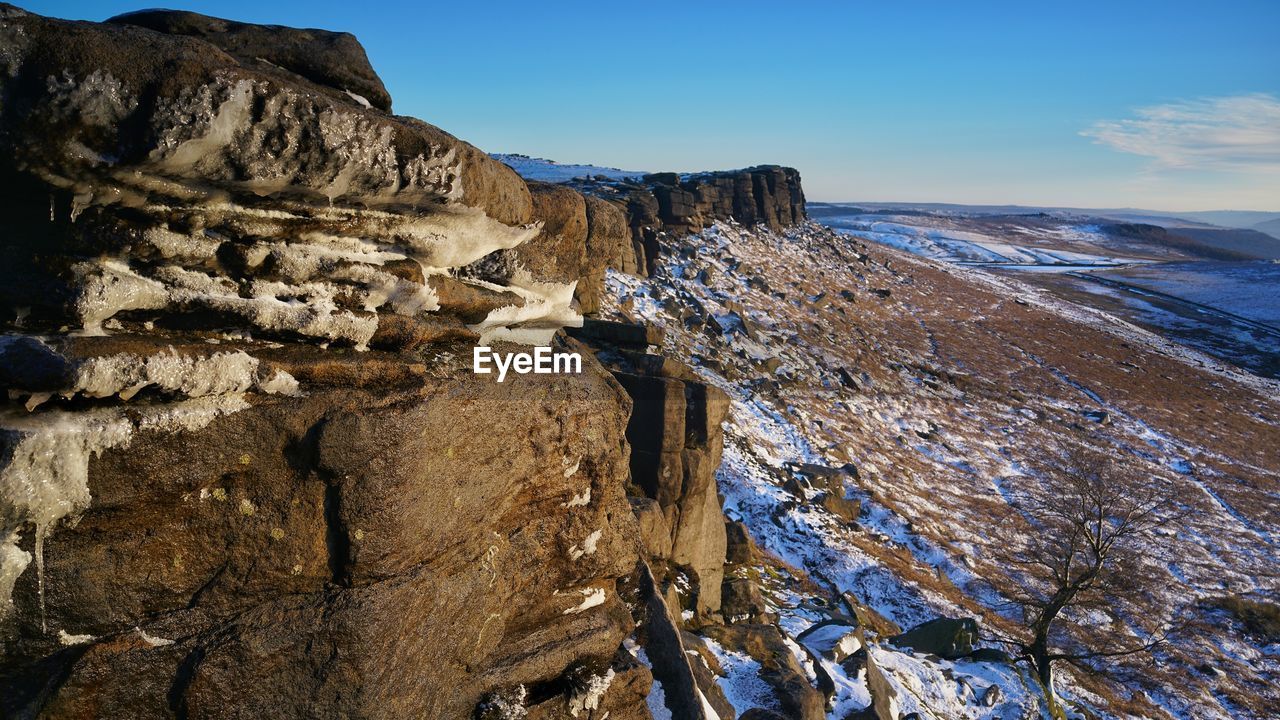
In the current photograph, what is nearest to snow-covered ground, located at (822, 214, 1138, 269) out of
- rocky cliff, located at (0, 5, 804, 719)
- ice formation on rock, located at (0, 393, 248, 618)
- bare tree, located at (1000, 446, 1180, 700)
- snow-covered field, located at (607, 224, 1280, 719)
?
snow-covered field, located at (607, 224, 1280, 719)

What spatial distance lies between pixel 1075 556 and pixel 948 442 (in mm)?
7218

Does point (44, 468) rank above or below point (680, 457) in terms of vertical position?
above

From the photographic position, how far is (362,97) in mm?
4758

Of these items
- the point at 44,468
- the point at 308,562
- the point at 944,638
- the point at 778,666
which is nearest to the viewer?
the point at 44,468

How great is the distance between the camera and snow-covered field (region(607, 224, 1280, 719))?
15.8 m

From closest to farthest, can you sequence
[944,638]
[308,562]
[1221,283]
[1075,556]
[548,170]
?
[308,562]
[944,638]
[1075,556]
[548,170]
[1221,283]

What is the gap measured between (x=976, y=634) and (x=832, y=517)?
17.1ft

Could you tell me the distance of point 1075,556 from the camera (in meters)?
21.0

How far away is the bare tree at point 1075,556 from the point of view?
13.6 m

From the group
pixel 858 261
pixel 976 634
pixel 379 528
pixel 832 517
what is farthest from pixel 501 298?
pixel 858 261

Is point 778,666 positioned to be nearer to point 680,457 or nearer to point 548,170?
point 680,457

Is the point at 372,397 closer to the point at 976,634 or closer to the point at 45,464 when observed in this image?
the point at 45,464

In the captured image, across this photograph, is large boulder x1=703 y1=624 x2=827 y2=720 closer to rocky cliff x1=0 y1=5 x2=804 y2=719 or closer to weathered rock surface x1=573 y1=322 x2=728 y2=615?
weathered rock surface x1=573 y1=322 x2=728 y2=615

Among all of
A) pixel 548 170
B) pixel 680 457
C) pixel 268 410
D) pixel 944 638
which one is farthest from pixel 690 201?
pixel 268 410
